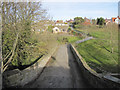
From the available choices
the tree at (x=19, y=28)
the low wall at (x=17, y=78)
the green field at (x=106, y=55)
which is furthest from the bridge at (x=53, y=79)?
the green field at (x=106, y=55)

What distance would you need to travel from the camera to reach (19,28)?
8.12 meters

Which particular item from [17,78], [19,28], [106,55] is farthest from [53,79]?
[106,55]

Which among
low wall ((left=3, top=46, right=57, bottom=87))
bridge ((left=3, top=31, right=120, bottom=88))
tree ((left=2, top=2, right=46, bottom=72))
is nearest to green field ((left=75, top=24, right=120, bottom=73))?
bridge ((left=3, top=31, right=120, bottom=88))

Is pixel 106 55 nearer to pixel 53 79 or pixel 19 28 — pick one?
pixel 53 79

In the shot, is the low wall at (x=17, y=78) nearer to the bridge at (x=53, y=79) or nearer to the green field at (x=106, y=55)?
the bridge at (x=53, y=79)

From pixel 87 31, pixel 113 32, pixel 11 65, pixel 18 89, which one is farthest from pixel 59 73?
pixel 87 31

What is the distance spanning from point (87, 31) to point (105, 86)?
36636 millimetres

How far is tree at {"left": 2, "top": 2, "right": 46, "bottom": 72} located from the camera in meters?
8.51

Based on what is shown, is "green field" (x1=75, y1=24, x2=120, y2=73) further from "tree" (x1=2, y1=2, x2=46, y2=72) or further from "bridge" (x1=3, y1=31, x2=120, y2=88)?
"tree" (x1=2, y1=2, x2=46, y2=72)

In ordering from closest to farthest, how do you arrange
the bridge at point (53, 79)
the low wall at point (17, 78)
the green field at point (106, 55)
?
the bridge at point (53, 79)
the low wall at point (17, 78)
the green field at point (106, 55)

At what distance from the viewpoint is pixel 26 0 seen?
1086 centimetres

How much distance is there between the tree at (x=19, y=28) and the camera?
851 centimetres

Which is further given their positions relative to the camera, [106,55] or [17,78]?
[106,55]

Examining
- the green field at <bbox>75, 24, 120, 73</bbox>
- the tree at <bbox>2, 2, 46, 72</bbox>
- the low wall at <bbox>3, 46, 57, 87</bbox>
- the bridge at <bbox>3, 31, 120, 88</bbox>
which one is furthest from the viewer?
the green field at <bbox>75, 24, 120, 73</bbox>
